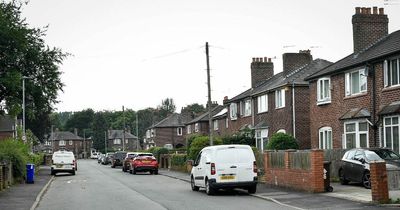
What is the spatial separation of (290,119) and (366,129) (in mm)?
11939

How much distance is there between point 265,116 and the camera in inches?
1724

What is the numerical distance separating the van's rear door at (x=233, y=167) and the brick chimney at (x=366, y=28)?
1427 centimetres

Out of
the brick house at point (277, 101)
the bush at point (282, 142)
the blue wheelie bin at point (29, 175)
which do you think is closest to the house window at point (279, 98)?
the brick house at point (277, 101)

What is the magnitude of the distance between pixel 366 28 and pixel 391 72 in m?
7.10

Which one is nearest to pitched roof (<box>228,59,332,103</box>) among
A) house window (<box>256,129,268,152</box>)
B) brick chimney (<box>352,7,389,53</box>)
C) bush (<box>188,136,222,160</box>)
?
house window (<box>256,129,268,152</box>)

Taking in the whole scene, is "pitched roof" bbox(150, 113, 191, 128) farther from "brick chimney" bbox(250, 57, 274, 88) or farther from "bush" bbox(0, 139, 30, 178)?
"bush" bbox(0, 139, 30, 178)

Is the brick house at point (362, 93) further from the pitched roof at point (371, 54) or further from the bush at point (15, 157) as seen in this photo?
the bush at point (15, 157)

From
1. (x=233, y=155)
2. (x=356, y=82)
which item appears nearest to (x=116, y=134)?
(x=356, y=82)

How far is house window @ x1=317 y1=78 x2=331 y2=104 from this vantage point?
106ft

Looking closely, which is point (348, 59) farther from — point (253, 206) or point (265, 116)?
point (253, 206)

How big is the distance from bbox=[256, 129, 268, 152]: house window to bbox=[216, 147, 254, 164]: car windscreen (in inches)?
866

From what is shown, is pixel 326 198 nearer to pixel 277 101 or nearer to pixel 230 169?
pixel 230 169

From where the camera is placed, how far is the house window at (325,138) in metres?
32.5

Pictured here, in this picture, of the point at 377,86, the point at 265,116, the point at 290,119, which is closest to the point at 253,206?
the point at 377,86
